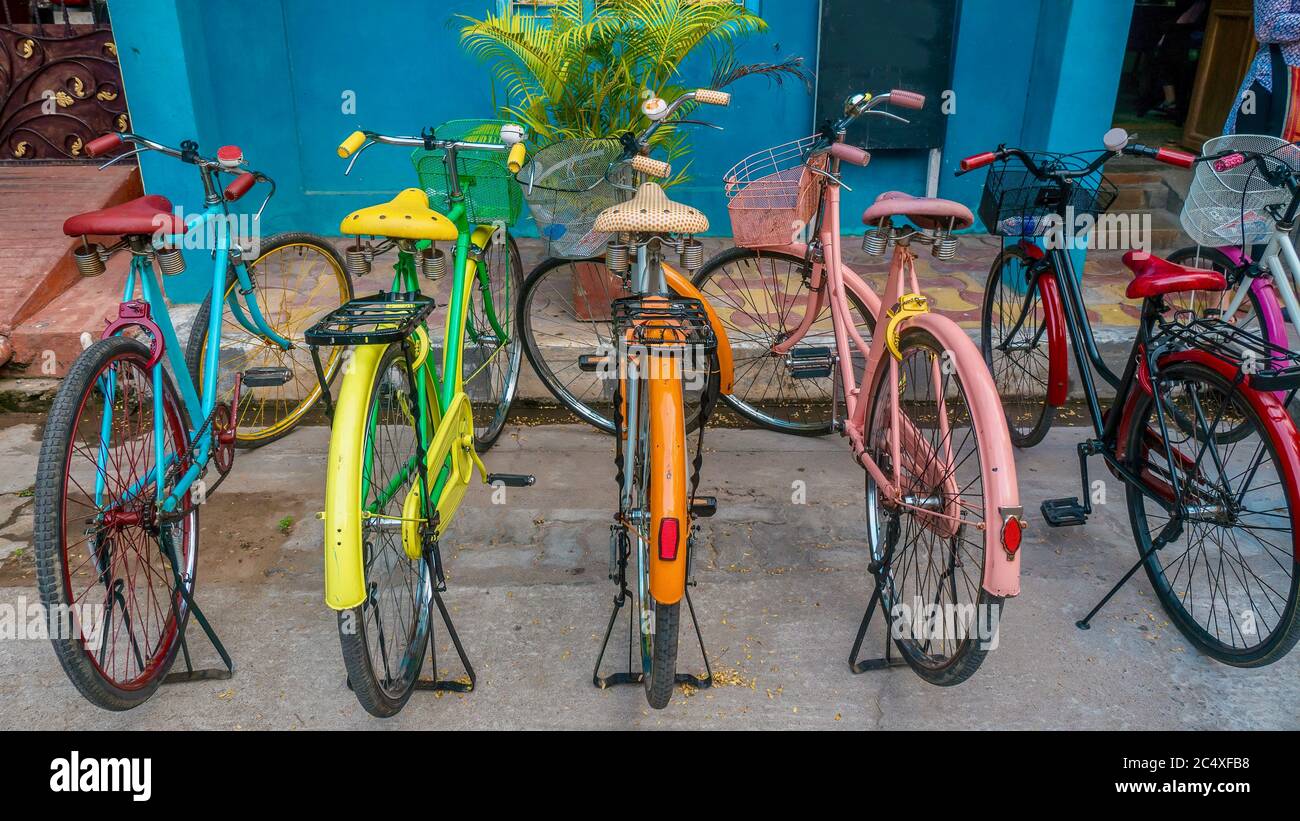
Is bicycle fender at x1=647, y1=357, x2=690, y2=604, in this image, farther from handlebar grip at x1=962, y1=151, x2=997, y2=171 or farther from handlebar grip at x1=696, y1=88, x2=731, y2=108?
handlebar grip at x1=962, y1=151, x2=997, y2=171

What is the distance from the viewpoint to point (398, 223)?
258 cm

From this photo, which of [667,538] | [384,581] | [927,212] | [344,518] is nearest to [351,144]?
[344,518]

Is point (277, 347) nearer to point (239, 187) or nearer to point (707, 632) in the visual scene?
Answer: point (239, 187)

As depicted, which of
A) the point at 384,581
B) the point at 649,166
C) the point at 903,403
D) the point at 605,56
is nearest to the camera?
the point at 649,166

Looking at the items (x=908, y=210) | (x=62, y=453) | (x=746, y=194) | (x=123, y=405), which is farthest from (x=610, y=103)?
(x=62, y=453)

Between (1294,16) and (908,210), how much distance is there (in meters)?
2.63

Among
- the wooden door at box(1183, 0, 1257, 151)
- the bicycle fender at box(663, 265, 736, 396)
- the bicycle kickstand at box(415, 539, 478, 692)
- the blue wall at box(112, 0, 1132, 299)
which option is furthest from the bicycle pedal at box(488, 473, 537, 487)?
the wooden door at box(1183, 0, 1257, 151)

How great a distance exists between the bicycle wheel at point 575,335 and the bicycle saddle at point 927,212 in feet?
4.32

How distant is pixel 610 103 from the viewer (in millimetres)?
4633

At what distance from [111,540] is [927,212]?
8.34 ft

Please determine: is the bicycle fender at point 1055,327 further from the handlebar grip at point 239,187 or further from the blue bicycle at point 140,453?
the handlebar grip at point 239,187

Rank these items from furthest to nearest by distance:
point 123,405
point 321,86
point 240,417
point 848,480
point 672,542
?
point 321,86 → point 240,417 → point 848,480 → point 123,405 → point 672,542
